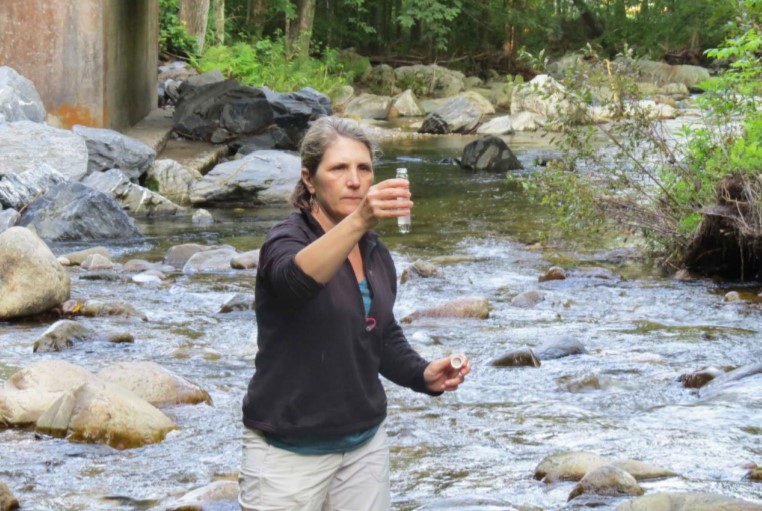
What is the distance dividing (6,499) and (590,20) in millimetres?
44293

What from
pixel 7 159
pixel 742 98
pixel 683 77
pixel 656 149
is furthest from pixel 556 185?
pixel 683 77

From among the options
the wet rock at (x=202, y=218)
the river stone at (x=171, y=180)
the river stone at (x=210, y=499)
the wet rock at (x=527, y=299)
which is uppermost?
the river stone at (x=210, y=499)

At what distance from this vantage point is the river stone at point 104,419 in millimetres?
5820

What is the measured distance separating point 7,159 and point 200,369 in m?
7.49

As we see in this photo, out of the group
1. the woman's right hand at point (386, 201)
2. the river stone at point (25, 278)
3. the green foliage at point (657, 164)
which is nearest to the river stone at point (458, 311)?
the green foliage at point (657, 164)

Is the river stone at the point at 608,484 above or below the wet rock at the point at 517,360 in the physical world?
above

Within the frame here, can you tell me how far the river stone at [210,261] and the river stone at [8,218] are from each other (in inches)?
94.4

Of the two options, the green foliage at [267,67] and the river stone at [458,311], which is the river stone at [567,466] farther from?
the green foliage at [267,67]

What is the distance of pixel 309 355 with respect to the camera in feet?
10.2

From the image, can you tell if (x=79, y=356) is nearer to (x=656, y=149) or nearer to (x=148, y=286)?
Answer: (x=148, y=286)

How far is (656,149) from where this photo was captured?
35.5 feet

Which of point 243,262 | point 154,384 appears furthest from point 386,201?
point 243,262

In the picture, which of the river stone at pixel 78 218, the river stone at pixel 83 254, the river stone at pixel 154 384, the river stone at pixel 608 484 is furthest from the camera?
the river stone at pixel 78 218

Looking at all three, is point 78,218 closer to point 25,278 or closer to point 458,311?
point 25,278
